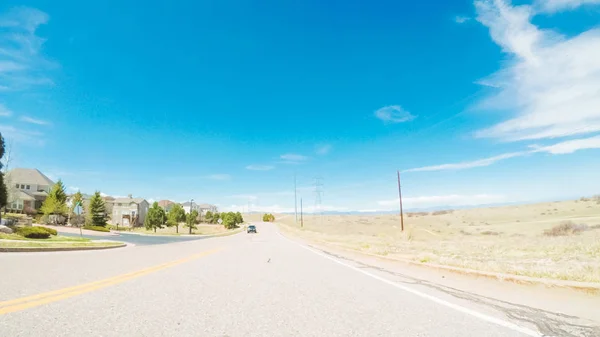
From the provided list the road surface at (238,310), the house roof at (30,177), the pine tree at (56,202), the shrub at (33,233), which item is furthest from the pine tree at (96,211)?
the road surface at (238,310)

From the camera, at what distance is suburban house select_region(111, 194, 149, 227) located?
10506 cm

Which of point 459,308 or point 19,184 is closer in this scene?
point 459,308

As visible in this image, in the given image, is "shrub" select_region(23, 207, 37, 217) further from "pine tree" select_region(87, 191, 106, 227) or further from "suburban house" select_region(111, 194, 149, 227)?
"suburban house" select_region(111, 194, 149, 227)

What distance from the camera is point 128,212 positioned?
4176 inches

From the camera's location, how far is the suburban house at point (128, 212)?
105m

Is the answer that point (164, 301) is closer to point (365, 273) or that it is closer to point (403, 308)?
point (403, 308)

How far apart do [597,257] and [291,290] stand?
9173mm

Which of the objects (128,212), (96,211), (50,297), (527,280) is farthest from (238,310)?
(128,212)

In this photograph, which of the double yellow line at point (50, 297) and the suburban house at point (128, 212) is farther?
the suburban house at point (128, 212)

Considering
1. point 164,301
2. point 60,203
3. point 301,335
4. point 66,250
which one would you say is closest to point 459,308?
point 301,335

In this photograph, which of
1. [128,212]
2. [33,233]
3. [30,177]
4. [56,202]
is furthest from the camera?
[128,212]

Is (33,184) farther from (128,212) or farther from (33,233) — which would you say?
(33,233)

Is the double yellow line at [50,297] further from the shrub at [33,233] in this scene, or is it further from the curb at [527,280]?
the shrub at [33,233]

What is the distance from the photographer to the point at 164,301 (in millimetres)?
5246
